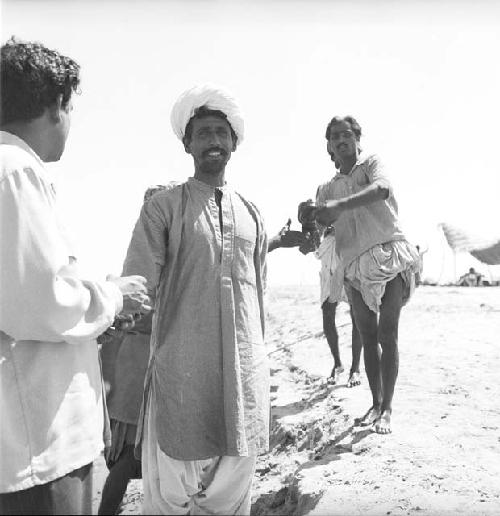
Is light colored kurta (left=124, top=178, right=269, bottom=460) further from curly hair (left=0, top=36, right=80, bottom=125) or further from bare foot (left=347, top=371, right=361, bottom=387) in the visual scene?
bare foot (left=347, top=371, right=361, bottom=387)

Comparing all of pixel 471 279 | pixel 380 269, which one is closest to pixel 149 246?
pixel 380 269

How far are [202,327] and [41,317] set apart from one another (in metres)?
1.13

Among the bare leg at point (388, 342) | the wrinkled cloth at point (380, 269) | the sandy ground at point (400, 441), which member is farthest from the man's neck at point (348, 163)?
the sandy ground at point (400, 441)

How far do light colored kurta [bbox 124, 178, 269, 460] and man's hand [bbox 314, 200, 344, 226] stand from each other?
0.82m

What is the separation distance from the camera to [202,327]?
8.79 ft

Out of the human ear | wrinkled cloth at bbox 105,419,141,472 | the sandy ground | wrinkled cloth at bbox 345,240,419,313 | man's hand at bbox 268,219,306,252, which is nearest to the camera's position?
the human ear

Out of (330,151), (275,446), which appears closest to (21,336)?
(330,151)

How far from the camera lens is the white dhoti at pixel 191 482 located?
2.65 meters

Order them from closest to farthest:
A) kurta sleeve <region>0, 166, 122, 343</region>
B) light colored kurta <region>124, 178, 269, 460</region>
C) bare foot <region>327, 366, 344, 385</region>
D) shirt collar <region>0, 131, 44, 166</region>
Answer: kurta sleeve <region>0, 166, 122, 343</region> < shirt collar <region>0, 131, 44, 166</region> < light colored kurta <region>124, 178, 269, 460</region> < bare foot <region>327, 366, 344, 385</region>

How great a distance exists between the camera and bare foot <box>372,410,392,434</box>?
4402mm

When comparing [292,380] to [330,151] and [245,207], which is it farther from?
[245,207]

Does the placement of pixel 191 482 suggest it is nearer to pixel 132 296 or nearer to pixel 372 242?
pixel 132 296

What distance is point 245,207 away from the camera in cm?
299

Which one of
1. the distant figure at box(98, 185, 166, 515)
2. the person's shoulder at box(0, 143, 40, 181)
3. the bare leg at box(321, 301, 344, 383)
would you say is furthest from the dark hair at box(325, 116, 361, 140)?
the person's shoulder at box(0, 143, 40, 181)
